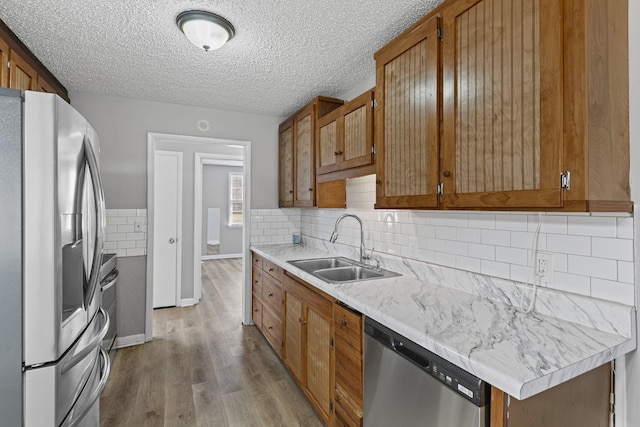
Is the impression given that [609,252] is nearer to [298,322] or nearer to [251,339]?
[298,322]

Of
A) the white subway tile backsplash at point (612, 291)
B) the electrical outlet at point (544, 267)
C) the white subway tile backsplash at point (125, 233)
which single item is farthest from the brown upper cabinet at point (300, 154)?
the white subway tile backsplash at point (612, 291)

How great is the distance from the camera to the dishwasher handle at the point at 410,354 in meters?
1.20

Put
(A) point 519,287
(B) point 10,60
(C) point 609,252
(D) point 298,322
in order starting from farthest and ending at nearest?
(D) point 298,322 → (B) point 10,60 → (A) point 519,287 → (C) point 609,252

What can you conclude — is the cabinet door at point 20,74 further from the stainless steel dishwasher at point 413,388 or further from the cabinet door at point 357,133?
the stainless steel dishwasher at point 413,388

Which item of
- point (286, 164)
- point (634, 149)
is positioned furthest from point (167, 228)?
point (634, 149)

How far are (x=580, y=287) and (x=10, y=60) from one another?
3178 mm

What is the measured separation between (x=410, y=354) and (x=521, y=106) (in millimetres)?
1011

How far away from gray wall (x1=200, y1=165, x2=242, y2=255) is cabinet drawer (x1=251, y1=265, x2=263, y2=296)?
488 centimetres

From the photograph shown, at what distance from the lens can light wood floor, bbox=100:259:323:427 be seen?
2.11m

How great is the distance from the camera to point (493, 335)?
118 centimetres

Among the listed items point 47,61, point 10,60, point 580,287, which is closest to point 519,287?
point 580,287

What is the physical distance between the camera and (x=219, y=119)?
141 inches

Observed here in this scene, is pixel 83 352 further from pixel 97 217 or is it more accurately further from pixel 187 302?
pixel 187 302

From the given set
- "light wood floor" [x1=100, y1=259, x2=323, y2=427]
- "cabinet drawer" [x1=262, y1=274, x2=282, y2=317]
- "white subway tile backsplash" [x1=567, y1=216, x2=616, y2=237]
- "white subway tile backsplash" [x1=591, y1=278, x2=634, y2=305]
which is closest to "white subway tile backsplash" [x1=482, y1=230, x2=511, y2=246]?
"white subway tile backsplash" [x1=567, y1=216, x2=616, y2=237]
